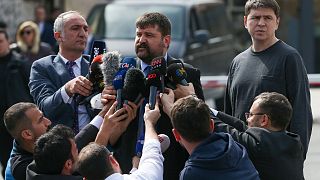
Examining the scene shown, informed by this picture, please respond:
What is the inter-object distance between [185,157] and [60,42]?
4.32 feet

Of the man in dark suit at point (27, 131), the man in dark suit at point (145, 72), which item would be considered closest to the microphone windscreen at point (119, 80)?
the man in dark suit at point (27, 131)

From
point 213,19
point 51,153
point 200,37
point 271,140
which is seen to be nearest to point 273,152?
point 271,140

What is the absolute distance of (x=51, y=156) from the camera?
513 cm

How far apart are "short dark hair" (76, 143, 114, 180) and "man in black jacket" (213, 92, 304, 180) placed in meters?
0.86

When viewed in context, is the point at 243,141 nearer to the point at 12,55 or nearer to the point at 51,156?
the point at 51,156

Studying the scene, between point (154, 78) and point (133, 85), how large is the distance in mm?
145

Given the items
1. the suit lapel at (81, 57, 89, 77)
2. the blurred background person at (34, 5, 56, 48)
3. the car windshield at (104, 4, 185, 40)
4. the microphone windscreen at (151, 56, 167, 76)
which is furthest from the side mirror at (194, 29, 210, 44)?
the microphone windscreen at (151, 56, 167, 76)

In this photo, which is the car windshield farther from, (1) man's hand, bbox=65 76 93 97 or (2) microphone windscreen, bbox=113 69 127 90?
(2) microphone windscreen, bbox=113 69 127 90

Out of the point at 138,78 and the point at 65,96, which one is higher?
the point at 138,78

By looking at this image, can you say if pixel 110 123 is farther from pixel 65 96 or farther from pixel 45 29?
pixel 45 29

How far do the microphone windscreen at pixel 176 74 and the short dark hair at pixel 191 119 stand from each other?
372mm

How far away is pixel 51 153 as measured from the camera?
513cm

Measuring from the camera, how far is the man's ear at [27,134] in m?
5.69

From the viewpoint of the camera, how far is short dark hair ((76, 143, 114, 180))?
4.91 meters
